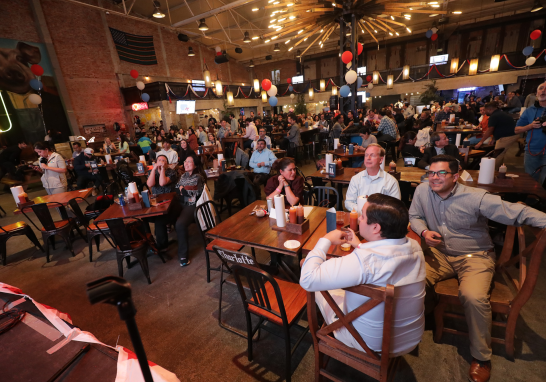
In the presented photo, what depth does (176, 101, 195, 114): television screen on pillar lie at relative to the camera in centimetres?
1334

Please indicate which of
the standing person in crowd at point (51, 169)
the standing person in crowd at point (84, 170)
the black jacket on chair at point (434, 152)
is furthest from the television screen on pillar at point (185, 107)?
the black jacket on chair at point (434, 152)

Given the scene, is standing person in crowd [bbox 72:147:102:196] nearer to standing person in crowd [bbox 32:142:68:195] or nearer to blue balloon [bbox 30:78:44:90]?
standing person in crowd [bbox 32:142:68:195]

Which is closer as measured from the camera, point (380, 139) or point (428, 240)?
Answer: point (428, 240)

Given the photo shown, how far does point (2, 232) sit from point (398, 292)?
5.15 m

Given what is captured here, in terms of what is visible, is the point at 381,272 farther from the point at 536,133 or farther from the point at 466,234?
the point at 536,133

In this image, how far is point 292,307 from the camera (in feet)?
5.95

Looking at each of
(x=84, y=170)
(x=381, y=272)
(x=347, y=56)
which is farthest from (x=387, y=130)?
(x=84, y=170)

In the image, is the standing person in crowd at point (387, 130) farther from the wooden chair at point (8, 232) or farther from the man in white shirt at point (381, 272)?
the wooden chair at point (8, 232)

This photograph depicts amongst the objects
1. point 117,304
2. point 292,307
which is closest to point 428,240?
point 292,307

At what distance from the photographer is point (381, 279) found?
1241 millimetres

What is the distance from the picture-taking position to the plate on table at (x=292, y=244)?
1.96m

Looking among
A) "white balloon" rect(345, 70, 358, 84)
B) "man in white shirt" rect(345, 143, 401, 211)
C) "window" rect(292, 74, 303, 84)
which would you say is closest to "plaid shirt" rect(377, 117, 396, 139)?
"white balloon" rect(345, 70, 358, 84)

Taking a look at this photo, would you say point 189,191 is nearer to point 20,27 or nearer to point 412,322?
point 412,322

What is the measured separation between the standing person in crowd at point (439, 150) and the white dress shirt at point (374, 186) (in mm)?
1637
